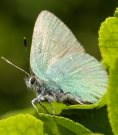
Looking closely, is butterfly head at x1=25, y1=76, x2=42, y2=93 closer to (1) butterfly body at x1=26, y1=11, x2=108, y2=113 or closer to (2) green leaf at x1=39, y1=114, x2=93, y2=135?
(1) butterfly body at x1=26, y1=11, x2=108, y2=113

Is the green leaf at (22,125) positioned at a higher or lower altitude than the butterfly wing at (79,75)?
higher

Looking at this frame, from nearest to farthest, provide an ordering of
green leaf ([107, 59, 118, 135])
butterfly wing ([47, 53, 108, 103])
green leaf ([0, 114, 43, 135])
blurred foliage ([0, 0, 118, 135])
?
green leaf ([107, 59, 118, 135]) → green leaf ([0, 114, 43, 135]) → butterfly wing ([47, 53, 108, 103]) → blurred foliage ([0, 0, 118, 135])

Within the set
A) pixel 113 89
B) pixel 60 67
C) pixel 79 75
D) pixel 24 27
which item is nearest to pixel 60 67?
pixel 60 67

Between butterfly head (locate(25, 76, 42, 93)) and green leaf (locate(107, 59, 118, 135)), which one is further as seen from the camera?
butterfly head (locate(25, 76, 42, 93))

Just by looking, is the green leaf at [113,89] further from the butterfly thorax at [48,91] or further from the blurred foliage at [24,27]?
the blurred foliage at [24,27]

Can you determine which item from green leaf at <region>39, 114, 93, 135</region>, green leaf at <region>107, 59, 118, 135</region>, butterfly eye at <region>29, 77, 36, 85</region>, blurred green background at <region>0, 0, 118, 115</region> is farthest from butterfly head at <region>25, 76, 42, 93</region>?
blurred green background at <region>0, 0, 118, 115</region>

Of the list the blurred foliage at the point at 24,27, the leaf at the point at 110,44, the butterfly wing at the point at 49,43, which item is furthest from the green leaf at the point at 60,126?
the blurred foliage at the point at 24,27

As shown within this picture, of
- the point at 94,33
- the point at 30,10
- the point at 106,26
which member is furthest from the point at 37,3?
the point at 106,26

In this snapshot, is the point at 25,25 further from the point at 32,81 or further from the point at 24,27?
the point at 32,81
